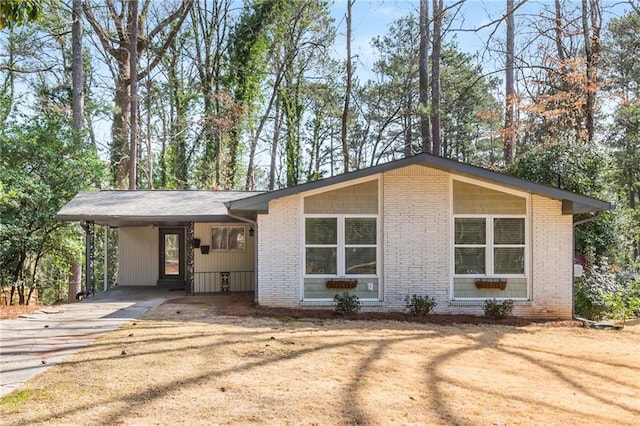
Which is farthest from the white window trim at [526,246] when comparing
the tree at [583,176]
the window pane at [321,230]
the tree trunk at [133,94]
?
the tree trunk at [133,94]

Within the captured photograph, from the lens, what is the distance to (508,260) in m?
10.7

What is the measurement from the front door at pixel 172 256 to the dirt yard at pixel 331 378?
21.6 feet

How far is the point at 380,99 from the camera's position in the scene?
2791cm

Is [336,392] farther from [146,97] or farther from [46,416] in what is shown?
[146,97]

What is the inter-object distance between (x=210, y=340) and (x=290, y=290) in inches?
139

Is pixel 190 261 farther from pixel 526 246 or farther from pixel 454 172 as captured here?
pixel 526 246

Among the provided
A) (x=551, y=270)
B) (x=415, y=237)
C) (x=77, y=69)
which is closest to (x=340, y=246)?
(x=415, y=237)

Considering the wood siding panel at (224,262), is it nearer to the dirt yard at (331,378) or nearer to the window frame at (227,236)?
the window frame at (227,236)

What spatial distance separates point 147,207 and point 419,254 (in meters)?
7.28

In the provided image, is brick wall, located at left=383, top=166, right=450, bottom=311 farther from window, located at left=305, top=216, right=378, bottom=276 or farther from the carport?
the carport

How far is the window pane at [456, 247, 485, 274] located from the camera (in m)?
10.7

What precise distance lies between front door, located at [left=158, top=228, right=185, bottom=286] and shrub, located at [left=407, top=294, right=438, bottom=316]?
800 cm

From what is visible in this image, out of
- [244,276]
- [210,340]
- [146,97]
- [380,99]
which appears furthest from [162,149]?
[210,340]

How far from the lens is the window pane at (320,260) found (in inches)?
422
